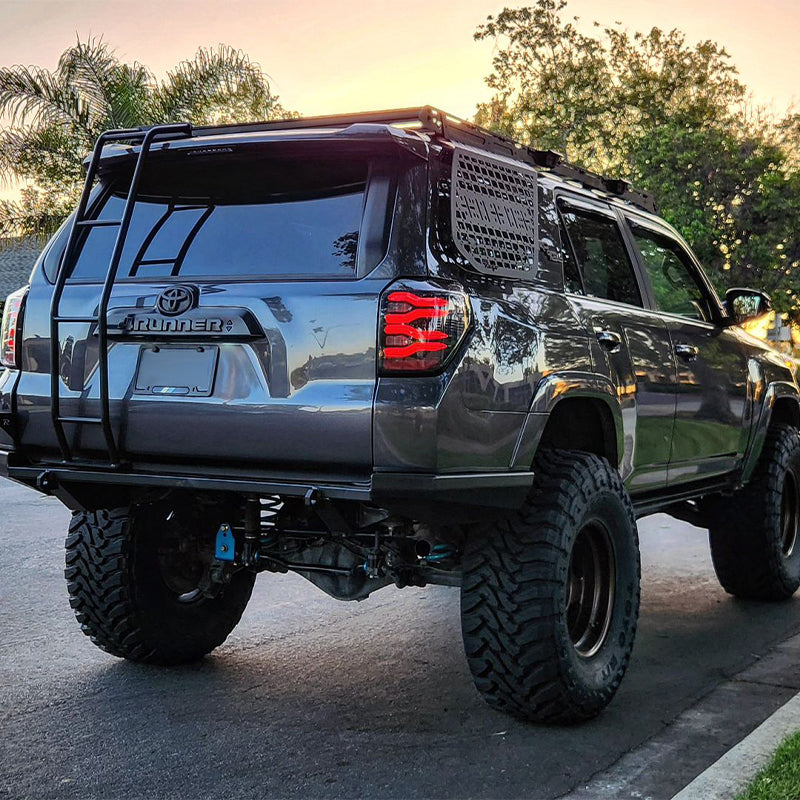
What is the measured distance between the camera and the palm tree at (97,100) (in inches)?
826

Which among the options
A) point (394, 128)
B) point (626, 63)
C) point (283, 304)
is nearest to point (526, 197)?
point (394, 128)

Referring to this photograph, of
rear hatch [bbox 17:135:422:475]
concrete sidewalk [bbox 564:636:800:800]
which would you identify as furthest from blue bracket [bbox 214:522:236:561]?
concrete sidewalk [bbox 564:636:800:800]

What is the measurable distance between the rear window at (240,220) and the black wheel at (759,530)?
11.7 ft

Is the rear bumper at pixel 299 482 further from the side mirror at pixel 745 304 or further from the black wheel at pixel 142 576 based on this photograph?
the side mirror at pixel 745 304

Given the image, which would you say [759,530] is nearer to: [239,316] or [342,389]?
[342,389]

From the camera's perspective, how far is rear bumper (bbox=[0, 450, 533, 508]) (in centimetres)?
375

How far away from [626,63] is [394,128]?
121ft

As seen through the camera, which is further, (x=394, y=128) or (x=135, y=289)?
(x=135, y=289)

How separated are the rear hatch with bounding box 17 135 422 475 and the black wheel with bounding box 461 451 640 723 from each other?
76 cm

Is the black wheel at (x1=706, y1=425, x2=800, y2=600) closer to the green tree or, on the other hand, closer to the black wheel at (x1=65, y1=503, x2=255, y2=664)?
the black wheel at (x1=65, y1=503, x2=255, y2=664)

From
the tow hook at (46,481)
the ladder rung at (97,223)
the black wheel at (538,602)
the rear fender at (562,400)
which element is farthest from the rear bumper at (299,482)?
the ladder rung at (97,223)

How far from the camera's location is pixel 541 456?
14.7ft

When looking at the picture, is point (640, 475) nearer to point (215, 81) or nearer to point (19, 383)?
point (19, 383)

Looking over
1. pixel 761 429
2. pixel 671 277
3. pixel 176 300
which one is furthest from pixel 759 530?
pixel 176 300
